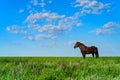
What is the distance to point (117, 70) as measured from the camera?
1222cm

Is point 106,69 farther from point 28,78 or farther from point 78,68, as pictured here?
point 28,78

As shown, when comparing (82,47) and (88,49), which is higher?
(82,47)

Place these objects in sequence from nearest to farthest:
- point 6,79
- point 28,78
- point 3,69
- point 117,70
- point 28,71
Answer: point 6,79 → point 28,78 → point 28,71 → point 3,69 → point 117,70

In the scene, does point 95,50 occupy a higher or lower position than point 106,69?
higher

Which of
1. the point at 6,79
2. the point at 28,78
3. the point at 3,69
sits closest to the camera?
the point at 6,79

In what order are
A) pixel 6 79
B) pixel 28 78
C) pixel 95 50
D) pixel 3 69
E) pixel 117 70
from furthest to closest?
pixel 95 50, pixel 117 70, pixel 3 69, pixel 28 78, pixel 6 79

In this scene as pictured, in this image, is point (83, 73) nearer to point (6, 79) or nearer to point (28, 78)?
point (28, 78)

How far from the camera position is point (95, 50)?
3266 cm

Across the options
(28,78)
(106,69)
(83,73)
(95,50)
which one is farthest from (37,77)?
(95,50)

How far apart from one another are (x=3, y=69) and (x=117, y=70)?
406 centimetres

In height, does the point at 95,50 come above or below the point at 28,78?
above

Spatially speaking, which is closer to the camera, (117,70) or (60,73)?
(60,73)

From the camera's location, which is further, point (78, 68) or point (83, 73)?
point (78, 68)

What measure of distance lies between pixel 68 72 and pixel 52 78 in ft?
3.81
